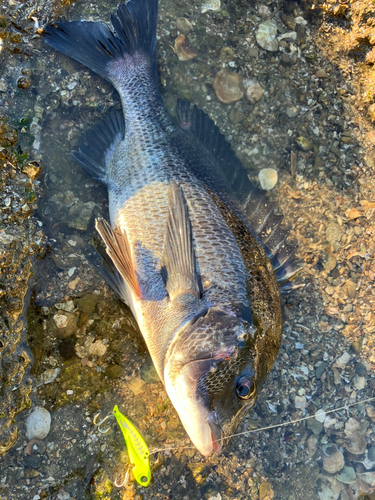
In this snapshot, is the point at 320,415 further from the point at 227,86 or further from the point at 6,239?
the point at 227,86

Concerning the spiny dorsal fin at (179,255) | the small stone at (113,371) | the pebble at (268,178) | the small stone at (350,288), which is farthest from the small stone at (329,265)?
the small stone at (113,371)

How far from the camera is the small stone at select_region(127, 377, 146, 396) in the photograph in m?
3.14

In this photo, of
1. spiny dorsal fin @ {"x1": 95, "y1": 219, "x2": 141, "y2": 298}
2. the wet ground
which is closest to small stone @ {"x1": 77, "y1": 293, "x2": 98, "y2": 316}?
the wet ground

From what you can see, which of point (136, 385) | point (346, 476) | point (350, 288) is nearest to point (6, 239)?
point (136, 385)

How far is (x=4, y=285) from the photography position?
8.89ft

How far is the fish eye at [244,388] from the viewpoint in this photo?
2365 mm

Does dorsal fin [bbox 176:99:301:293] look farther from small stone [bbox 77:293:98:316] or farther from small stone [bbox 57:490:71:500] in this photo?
small stone [bbox 57:490:71:500]

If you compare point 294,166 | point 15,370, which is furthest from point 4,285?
point 294,166

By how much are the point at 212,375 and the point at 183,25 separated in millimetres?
3396

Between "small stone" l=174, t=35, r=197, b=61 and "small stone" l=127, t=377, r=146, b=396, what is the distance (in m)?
3.11

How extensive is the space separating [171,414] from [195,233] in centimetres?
156

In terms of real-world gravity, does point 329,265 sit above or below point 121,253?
above

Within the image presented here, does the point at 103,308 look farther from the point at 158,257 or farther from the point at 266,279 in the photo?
the point at 266,279

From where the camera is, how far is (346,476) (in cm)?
346
